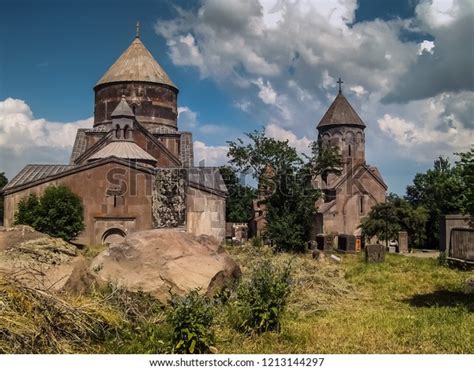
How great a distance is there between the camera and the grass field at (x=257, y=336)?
4051mm

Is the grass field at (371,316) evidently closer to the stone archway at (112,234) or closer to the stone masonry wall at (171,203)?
the stone masonry wall at (171,203)

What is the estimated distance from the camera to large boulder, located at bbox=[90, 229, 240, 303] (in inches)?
232

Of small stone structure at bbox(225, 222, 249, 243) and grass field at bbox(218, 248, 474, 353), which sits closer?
grass field at bbox(218, 248, 474, 353)

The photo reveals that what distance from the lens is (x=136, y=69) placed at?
26281 mm

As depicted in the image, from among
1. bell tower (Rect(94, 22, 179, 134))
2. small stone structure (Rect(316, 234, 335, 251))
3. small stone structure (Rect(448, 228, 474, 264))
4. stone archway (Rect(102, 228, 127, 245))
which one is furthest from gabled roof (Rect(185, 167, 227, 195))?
small stone structure (Rect(448, 228, 474, 264))

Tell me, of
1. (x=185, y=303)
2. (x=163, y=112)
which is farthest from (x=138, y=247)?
(x=163, y=112)

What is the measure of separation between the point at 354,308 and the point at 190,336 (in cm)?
335

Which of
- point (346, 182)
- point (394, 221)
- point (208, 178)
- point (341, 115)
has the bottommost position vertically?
point (394, 221)

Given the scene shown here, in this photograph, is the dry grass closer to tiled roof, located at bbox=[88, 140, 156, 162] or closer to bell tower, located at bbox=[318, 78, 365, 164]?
tiled roof, located at bbox=[88, 140, 156, 162]

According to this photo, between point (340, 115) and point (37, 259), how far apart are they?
3221 centimetres

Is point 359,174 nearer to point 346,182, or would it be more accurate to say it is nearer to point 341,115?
point 346,182

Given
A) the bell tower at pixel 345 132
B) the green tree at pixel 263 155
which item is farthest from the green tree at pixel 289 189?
the bell tower at pixel 345 132

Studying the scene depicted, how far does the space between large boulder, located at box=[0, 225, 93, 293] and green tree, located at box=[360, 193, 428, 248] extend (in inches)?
852

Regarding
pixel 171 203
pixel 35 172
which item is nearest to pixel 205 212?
pixel 171 203
